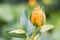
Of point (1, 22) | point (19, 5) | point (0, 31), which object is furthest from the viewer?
point (19, 5)

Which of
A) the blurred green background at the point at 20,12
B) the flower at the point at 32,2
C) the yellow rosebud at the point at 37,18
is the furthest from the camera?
the flower at the point at 32,2

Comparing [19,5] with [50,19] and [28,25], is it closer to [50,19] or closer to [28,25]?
[50,19]

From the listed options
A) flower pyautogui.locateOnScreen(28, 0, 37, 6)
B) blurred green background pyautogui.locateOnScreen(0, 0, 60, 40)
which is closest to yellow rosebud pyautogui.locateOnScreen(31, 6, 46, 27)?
blurred green background pyautogui.locateOnScreen(0, 0, 60, 40)

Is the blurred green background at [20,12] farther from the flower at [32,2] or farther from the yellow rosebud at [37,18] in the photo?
the yellow rosebud at [37,18]

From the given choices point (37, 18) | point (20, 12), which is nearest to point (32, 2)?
point (20, 12)

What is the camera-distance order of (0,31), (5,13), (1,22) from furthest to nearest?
(5,13)
(1,22)
(0,31)

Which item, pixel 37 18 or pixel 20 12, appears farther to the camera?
pixel 20 12

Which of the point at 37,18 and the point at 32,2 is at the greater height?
the point at 32,2

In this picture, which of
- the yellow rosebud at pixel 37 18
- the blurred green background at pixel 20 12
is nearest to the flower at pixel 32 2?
the blurred green background at pixel 20 12

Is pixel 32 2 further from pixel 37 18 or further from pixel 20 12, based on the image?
pixel 37 18

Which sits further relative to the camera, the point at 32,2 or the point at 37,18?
the point at 32,2

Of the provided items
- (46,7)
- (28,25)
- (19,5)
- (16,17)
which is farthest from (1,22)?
(28,25)
